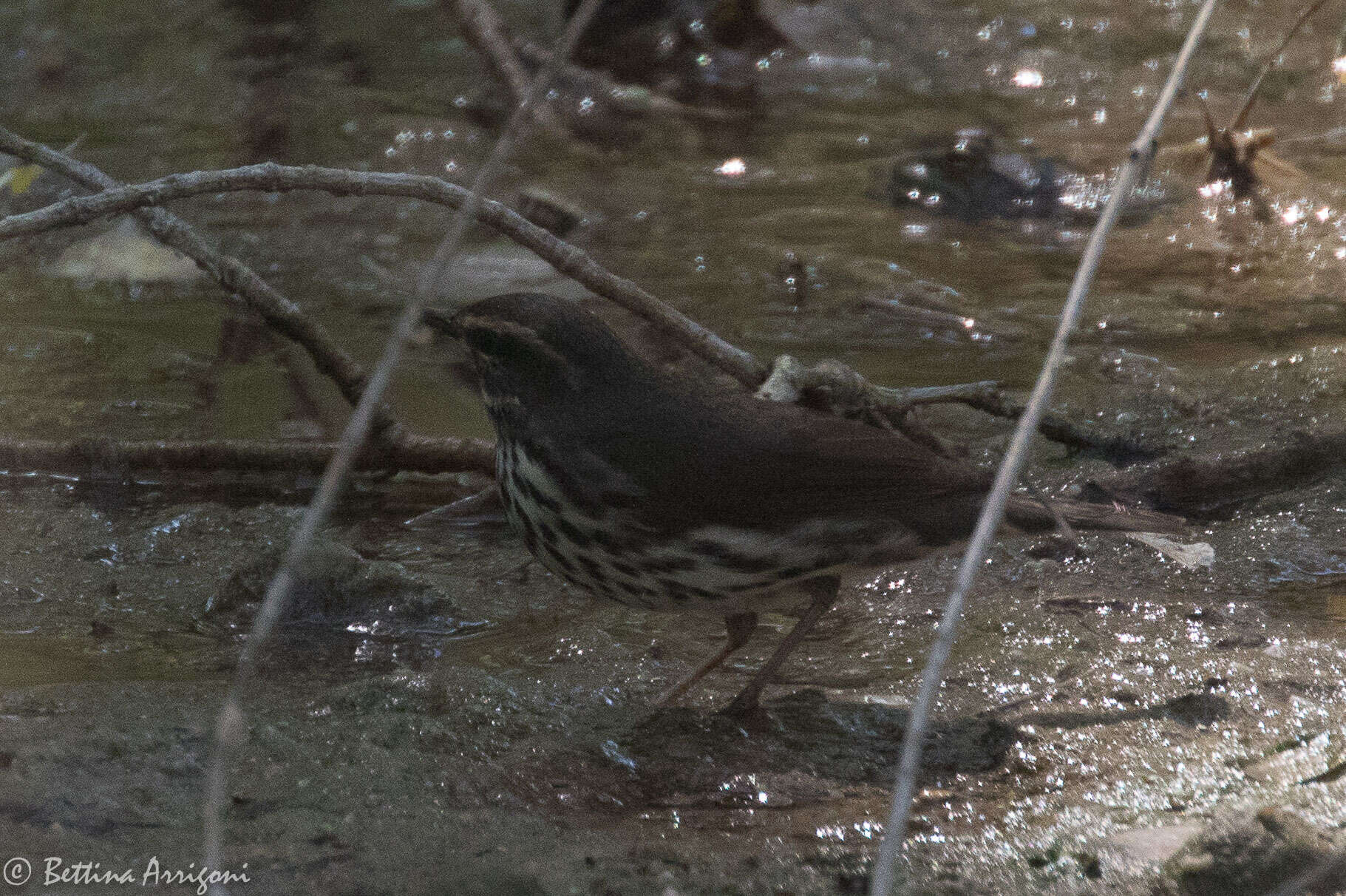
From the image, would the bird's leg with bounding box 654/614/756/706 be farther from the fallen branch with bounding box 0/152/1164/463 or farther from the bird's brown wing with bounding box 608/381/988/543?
the fallen branch with bounding box 0/152/1164/463

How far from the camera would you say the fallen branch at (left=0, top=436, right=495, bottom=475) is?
4645 millimetres

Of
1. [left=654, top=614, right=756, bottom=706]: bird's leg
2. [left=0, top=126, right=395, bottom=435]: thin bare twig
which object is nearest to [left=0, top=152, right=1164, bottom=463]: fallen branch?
[left=0, top=126, right=395, bottom=435]: thin bare twig

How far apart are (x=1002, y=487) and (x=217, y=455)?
329cm

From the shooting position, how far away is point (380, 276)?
6.58 metres

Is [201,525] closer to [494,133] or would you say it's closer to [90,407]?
[90,407]

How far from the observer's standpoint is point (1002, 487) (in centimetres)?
201

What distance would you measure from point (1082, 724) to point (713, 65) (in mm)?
7924

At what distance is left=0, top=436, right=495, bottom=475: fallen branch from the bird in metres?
0.94

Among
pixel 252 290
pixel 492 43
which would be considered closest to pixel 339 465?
pixel 252 290

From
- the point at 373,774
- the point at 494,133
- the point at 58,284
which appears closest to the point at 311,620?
the point at 373,774

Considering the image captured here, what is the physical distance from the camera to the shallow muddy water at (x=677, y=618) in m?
2.53

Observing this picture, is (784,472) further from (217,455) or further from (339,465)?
(217,455)

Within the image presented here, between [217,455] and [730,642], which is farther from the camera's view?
[217,455]

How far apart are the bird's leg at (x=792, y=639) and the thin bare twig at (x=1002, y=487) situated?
3.30ft
